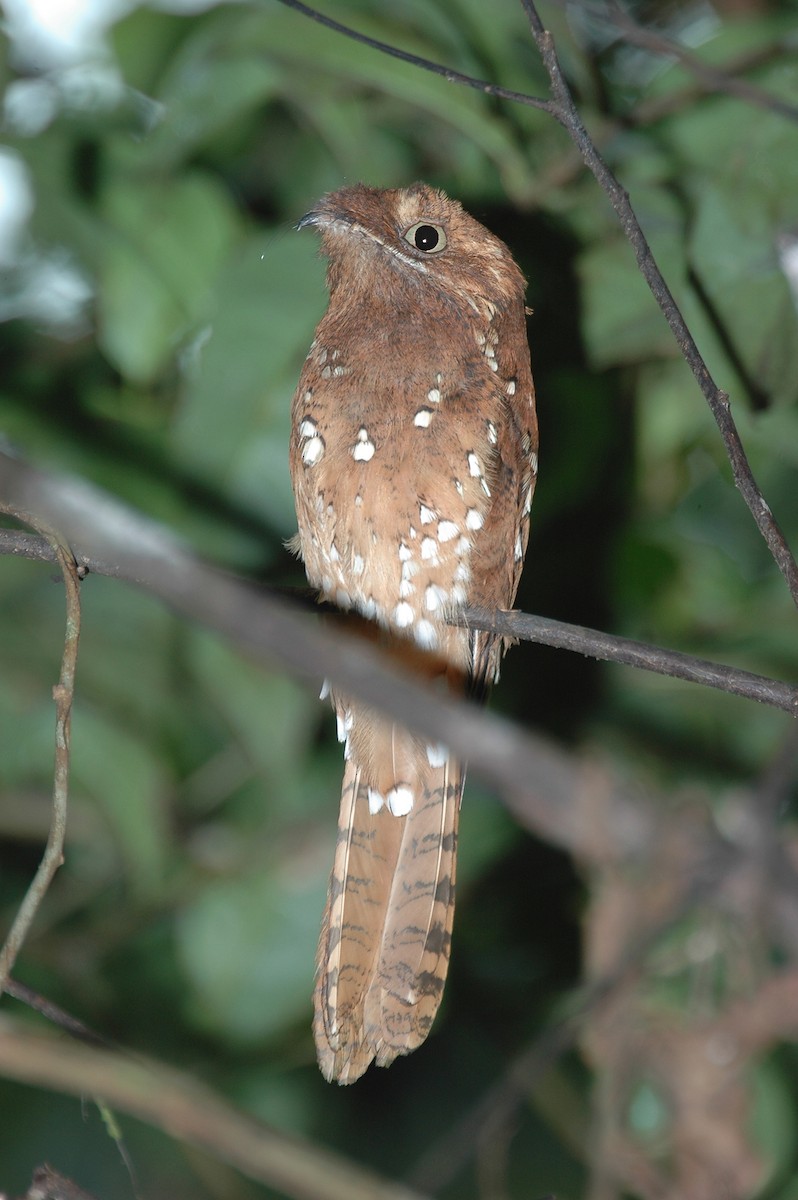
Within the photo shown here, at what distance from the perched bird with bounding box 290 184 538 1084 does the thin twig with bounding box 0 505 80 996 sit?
1.90 feet

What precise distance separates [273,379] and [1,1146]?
2.08 metres

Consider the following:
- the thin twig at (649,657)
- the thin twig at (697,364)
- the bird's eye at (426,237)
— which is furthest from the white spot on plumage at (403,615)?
the thin twig at (697,364)

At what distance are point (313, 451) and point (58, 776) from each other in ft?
2.64

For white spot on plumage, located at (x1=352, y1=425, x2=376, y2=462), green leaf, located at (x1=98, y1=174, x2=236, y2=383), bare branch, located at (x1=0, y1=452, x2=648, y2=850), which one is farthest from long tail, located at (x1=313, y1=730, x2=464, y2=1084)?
bare branch, located at (x1=0, y1=452, x2=648, y2=850)

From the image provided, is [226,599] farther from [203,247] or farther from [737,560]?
[737,560]

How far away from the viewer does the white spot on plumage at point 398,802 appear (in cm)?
209

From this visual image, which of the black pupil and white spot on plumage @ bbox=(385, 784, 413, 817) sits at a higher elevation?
the black pupil

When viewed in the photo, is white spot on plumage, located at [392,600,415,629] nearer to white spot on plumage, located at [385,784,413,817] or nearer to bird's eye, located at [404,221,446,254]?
white spot on plumage, located at [385,784,413,817]

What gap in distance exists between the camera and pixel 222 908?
8.43 feet

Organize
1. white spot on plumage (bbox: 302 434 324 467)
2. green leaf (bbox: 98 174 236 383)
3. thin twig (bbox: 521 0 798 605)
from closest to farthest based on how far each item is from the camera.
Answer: thin twig (bbox: 521 0 798 605) → white spot on plumage (bbox: 302 434 324 467) → green leaf (bbox: 98 174 236 383)

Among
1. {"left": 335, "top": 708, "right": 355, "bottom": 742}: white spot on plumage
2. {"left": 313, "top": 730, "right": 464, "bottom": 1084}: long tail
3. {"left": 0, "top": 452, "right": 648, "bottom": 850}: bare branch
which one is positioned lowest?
{"left": 313, "top": 730, "right": 464, "bottom": 1084}: long tail

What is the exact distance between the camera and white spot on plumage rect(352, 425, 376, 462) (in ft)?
6.22

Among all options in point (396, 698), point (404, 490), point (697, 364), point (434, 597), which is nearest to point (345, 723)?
point (434, 597)

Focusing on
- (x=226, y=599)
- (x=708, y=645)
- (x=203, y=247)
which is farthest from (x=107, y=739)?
(x=226, y=599)
